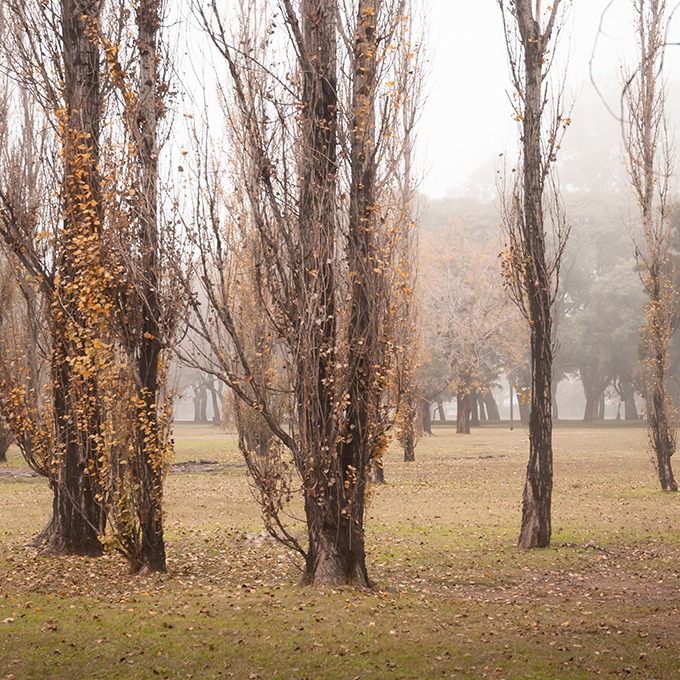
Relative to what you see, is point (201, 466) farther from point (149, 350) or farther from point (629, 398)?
point (629, 398)

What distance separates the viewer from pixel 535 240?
13.1 m

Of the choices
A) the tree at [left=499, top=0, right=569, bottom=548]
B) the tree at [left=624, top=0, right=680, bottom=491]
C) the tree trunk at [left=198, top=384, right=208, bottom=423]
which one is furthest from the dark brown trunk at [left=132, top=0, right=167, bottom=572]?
the tree trunk at [left=198, top=384, right=208, bottom=423]

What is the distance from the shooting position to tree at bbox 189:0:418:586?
9359mm

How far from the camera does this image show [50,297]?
38.2ft

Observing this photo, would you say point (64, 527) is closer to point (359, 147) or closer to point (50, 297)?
point (50, 297)

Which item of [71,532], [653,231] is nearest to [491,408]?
[653,231]

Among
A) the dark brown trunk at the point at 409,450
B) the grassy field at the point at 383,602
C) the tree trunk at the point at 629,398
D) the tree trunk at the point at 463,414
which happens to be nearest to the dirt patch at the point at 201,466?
the dark brown trunk at the point at 409,450

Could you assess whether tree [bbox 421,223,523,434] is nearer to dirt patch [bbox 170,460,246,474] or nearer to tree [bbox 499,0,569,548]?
dirt patch [bbox 170,460,246,474]

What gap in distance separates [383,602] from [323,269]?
3.14 m

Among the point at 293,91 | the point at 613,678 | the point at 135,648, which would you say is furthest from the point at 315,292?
the point at 613,678

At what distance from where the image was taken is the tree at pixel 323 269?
9359mm

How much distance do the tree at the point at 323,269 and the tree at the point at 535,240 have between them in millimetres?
3826

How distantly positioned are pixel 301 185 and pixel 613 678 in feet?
17.6

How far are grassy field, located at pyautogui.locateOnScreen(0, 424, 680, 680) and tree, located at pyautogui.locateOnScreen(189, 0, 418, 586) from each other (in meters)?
→ 1.03
